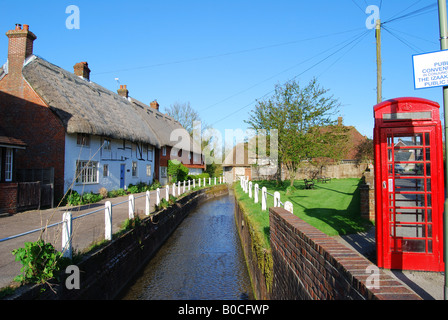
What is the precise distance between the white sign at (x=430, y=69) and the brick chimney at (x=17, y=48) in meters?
20.1

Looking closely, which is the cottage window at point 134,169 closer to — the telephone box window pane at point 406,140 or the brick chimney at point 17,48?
the brick chimney at point 17,48

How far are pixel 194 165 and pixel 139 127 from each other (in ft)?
60.4

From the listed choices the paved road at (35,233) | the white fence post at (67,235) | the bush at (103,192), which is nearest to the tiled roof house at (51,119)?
the bush at (103,192)

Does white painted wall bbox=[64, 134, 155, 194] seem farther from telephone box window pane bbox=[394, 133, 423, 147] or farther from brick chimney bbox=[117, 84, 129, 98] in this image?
telephone box window pane bbox=[394, 133, 423, 147]

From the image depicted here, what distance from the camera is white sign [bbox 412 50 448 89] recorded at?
3559 millimetres

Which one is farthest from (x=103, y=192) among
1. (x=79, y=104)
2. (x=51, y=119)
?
(x=79, y=104)

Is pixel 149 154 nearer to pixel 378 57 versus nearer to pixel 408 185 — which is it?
pixel 378 57

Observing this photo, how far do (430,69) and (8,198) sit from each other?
47.3 feet

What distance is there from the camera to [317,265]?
3496 millimetres

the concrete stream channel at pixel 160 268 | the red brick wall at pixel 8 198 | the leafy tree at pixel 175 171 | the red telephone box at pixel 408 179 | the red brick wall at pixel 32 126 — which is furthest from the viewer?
the leafy tree at pixel 175 171

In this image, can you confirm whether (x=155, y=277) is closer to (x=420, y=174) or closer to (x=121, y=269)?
(x=121, y=269)

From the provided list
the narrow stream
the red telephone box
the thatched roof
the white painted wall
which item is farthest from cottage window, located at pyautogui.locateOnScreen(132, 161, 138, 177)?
the red telephone box

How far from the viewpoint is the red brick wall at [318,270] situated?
2467mm

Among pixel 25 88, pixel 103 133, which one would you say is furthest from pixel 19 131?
pixel 103 133
